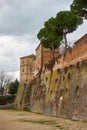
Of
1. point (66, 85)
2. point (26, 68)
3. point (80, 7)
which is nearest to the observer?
point (66, 85)

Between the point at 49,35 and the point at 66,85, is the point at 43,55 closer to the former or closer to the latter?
the point at 49,35

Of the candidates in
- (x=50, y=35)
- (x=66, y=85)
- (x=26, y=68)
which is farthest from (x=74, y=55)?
(x=26, y=68)

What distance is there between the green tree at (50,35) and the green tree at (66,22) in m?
0.77

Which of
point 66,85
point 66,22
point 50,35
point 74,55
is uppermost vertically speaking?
point 66,22

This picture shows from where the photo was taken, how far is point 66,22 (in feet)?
188

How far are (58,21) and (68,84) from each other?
19686 millimetres

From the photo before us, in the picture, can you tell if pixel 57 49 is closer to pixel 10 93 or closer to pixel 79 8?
pixel 79 8

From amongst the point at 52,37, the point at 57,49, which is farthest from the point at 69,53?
the point at 57,49

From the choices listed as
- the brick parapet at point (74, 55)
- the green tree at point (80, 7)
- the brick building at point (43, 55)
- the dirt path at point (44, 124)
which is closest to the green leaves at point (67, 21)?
the brick parapet at point (74, 55)

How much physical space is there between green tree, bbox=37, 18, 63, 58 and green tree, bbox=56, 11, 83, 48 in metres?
0.77

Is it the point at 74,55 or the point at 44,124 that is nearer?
the point at 44,124

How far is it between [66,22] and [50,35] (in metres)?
5.64

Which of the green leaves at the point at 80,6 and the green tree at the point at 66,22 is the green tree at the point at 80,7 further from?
the green tree at the point at 66,22

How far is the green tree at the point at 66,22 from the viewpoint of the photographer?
5712cm
